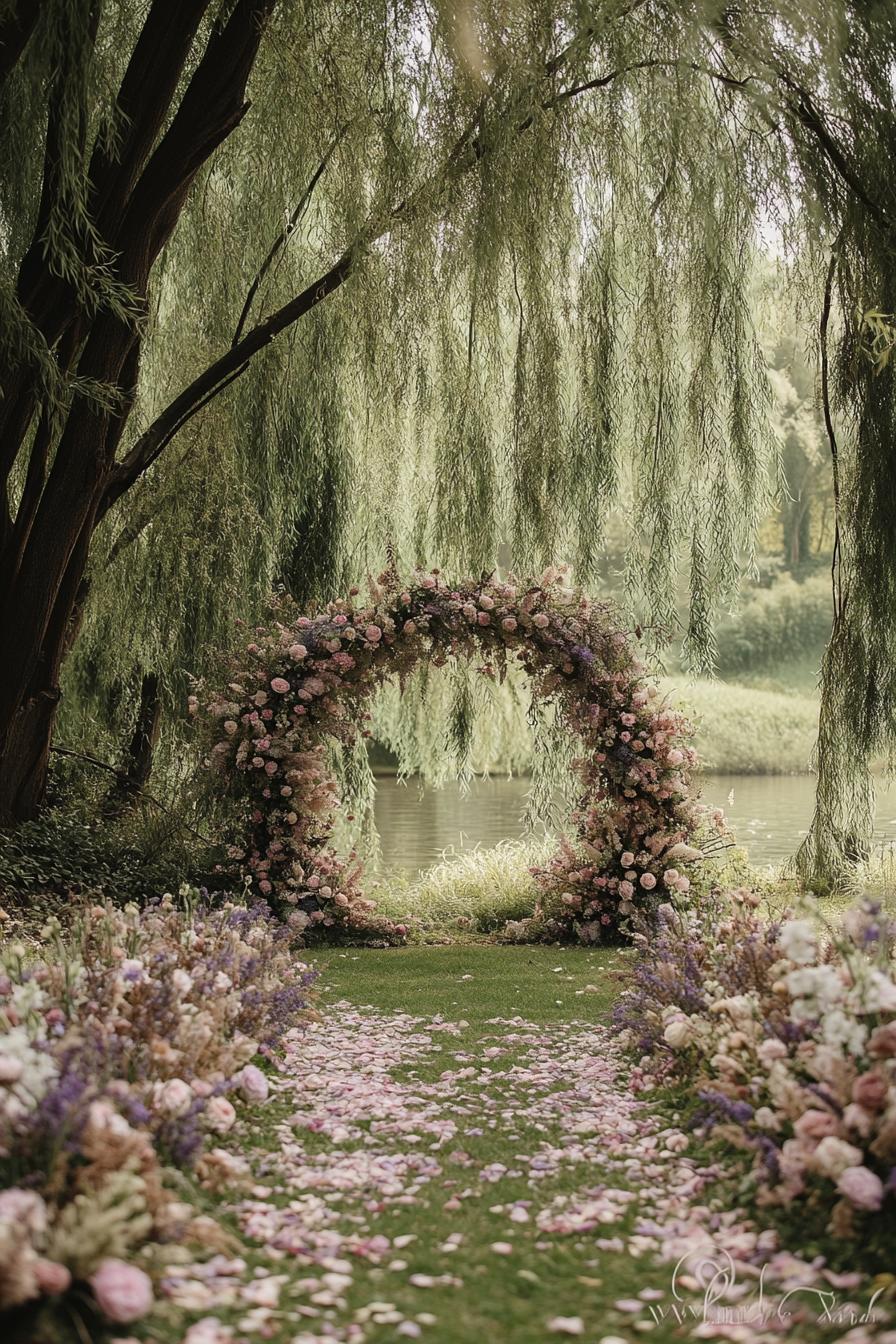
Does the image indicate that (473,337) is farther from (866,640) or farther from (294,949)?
(294,949)

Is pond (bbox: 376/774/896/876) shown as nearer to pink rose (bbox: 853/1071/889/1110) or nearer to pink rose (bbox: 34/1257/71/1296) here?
pink rose (bbox: 853/1071/889/1110)

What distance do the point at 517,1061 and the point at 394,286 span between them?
3.92 meters

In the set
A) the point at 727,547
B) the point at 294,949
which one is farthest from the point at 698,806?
the point at 294,949

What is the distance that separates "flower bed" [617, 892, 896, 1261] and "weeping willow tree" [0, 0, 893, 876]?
99.9 inches

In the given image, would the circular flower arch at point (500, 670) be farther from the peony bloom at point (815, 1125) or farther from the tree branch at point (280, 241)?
the peony bloom at point (815, 1125)

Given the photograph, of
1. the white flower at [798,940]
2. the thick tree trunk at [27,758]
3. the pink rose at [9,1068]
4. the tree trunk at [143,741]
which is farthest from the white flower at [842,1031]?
the tree trunk at [143,741]

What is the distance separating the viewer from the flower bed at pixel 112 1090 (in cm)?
192

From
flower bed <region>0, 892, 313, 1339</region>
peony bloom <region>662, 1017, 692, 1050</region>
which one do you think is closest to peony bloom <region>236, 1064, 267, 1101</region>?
flower bed <region>0, 892, 313, 1339</region>

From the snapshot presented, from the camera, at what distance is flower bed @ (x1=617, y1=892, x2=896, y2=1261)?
90.0 inches

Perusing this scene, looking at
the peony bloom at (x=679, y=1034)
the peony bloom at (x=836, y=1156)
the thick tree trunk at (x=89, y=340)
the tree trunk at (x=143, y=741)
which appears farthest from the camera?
the tree trunk at (x=143, y=741)

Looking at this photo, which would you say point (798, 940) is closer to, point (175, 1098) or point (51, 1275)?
point (175, 1098)

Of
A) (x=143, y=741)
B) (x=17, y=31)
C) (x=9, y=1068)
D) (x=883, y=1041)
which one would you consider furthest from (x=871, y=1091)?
(x=143, y=741)

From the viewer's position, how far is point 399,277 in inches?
250

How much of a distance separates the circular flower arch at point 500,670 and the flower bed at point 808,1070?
11.4ft
